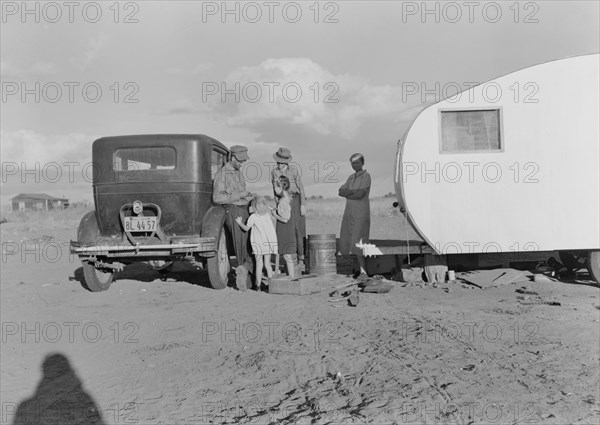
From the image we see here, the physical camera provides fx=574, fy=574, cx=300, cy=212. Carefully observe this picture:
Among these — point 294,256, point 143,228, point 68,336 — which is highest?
point 143,228

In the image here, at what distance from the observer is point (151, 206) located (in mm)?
9227

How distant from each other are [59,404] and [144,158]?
17.7 ft

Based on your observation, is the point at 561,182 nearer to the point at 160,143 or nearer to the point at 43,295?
the point at 160,143

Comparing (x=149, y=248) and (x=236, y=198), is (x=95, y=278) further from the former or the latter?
(x=236, y=198)

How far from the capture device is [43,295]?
10.0 meters

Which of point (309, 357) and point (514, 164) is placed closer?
point (309, 357)

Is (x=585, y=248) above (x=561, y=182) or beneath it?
beneath

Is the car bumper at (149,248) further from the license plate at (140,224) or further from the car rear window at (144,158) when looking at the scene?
the car rear window at (144,158)

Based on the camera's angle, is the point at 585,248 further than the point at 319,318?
Yes

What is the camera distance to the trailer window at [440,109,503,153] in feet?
29.2

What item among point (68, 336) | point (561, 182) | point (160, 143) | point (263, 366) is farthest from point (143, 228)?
point (561, 182)

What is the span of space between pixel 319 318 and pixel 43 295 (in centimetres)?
552

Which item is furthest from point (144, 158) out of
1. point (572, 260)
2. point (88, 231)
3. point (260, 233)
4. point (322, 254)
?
point (572, 260)

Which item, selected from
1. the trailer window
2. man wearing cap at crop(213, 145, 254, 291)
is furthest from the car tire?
man wearing cap at crop(213, 145, 254, 291)
